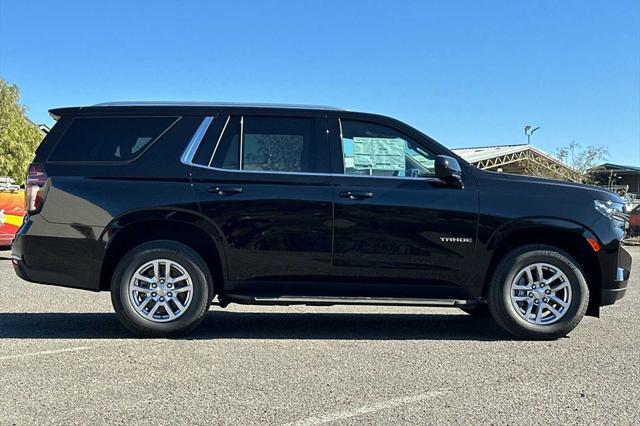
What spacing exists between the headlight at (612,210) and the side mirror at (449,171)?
1.22 metres

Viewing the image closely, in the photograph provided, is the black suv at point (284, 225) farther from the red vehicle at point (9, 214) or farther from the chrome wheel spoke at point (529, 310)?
the red vehicle at point (9, 214)

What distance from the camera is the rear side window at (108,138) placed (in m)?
5.37

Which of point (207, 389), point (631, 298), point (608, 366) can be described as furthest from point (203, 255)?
point (631, 298)

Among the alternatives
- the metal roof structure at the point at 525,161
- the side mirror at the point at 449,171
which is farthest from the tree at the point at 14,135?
the side mirror at the point at 449,171

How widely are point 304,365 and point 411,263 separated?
137cm

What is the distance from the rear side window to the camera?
5371mm

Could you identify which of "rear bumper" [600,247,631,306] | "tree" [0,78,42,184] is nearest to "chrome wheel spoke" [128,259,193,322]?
"rear bumper" [600,247,631,306]

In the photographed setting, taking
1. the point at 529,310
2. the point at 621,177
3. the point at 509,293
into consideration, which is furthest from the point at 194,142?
the point at 621,177

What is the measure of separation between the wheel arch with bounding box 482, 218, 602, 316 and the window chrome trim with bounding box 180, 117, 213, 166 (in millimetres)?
2677

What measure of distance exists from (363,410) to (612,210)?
3178mm

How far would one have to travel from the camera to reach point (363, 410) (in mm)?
3613

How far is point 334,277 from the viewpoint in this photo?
5355mm

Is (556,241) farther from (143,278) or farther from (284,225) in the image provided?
(143,278)

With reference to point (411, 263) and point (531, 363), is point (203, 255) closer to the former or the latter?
point (411, 263)
